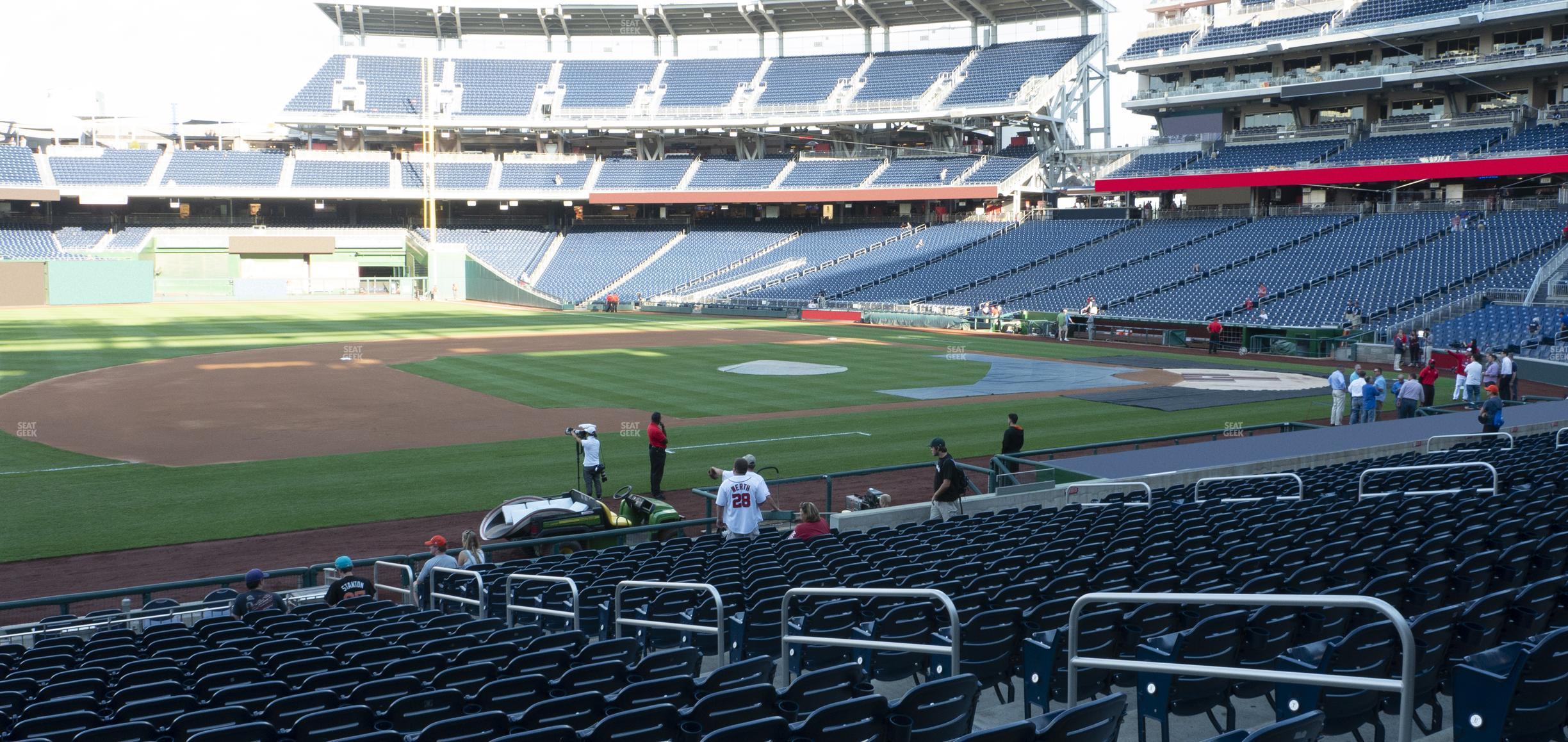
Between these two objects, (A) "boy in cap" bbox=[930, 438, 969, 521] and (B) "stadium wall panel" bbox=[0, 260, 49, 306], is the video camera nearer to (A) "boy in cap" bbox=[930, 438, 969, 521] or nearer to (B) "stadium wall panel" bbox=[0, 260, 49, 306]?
(A) "boy in cap" bbox=[930, 438, 969, 521]

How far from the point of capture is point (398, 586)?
14906 mm

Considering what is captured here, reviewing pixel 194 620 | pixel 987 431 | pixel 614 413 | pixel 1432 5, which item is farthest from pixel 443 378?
pixel 1432 5

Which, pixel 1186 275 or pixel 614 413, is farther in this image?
pixel 1186 275

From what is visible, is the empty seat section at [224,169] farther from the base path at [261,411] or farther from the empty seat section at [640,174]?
the base path at [261,411]

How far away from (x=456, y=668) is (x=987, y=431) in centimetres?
2126

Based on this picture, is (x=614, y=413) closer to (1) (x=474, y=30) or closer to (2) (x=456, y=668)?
(2) (x=456, y=668)

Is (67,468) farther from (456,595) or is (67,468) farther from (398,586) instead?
(456,595)

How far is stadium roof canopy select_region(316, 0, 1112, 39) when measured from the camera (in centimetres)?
7931

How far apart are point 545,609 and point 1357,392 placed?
2131 centimetres

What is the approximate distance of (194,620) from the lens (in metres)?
12.0

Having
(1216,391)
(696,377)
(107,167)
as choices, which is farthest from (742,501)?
(107,167)

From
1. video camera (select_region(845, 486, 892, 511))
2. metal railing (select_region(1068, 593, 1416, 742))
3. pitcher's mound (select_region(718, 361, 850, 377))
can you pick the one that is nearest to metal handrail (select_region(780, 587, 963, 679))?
metal railing (select_region(1068, 593, 1416, 742))

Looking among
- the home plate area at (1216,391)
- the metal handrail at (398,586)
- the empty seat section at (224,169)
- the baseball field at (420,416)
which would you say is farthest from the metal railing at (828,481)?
the empty seat section at (224,169)

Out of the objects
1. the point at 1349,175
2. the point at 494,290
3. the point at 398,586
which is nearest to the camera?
the point at 398,586
